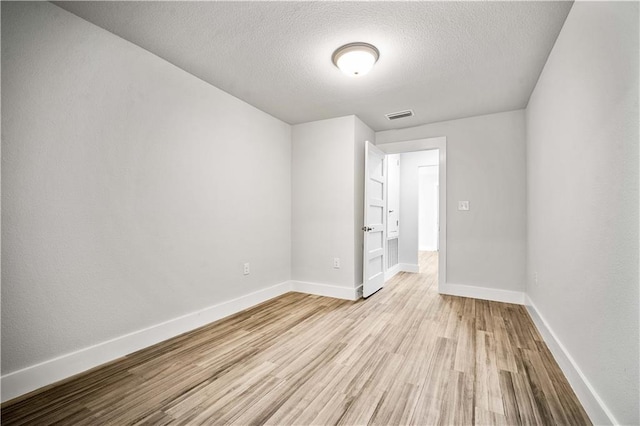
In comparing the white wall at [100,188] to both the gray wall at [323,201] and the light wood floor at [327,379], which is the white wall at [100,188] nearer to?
the light wood floor at [327,379]

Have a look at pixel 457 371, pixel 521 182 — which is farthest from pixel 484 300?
pixel 457 371

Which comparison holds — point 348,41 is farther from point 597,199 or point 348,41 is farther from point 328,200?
point 328,200

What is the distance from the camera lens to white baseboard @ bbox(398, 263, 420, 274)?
17.2ft

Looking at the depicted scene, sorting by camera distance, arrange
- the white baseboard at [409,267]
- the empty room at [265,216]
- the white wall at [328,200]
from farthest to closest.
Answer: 1. the white baseboard at [409,267]
2. the white wall at [328,200]
3. the empty room at [265,216]

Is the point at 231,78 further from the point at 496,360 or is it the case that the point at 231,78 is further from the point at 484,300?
the point at 484,300

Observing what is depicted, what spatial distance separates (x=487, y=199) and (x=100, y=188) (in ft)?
13.5

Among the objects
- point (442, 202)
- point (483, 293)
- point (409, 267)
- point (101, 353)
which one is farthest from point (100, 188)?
point (409, 267)

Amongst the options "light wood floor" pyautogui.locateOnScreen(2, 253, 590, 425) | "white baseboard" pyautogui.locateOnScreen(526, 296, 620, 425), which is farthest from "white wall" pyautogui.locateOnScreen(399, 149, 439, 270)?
"white baseboard" pyautogui.locateOnScreen(526, 296, 620, 425)

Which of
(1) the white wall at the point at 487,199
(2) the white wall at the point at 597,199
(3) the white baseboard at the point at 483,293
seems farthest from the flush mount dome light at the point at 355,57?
(3) the white baseboard at the point at 483,293

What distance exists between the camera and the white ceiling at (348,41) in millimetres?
1771

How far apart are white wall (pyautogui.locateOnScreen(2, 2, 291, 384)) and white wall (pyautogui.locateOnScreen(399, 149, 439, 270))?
3.49m

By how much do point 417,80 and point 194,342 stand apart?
124 inches

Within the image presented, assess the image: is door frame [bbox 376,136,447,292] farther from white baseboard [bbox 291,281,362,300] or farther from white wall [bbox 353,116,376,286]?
white baseboard [bbox 291,281,362,300]

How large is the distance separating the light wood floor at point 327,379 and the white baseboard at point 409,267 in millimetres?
2430
